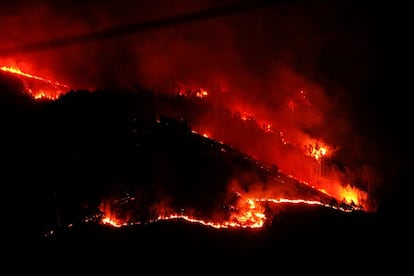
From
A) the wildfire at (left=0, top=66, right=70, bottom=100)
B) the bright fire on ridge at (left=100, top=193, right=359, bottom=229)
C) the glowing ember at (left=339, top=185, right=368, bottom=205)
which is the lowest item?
the bright fire on ridge at (left=100, top=193, right=359, bottom=229)

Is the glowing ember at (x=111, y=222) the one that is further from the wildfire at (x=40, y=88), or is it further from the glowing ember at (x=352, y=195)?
the glowing ember at (x=352, y=195)

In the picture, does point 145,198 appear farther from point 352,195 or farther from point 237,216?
point 352,195

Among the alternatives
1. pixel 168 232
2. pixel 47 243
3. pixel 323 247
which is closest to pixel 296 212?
pixel 323 247

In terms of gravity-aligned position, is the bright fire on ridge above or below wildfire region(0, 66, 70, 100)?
below

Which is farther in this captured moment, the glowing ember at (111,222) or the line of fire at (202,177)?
the line of fire at (202,177)

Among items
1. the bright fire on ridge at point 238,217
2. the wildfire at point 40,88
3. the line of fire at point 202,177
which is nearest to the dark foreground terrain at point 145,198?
the line of fire at point 202,177

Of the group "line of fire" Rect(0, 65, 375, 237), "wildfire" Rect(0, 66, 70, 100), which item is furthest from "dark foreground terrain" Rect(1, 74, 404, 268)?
"wildfire" Rect(0, 66, 70, 100)

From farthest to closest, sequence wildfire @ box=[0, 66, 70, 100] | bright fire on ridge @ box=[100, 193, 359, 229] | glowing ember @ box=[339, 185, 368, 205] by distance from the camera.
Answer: wildfire @ box=[0, 66, 70, 100] < glowing ember @ box=[339, 185, 368, 205] < bright fire on ridge @ box=[100, 193, 359, 229]

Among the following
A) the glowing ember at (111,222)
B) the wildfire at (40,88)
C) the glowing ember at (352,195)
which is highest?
the wildfire at (40,88)

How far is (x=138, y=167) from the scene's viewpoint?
1295 centimetres

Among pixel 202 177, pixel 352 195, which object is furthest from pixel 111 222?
pixel 352 195

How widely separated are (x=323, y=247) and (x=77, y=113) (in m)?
8.03

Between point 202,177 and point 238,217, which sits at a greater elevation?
point 202,177

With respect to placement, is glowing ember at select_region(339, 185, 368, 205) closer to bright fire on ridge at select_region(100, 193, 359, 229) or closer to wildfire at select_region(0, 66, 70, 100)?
bright fire on ridge at select_region(100, 193, 359, 229)
